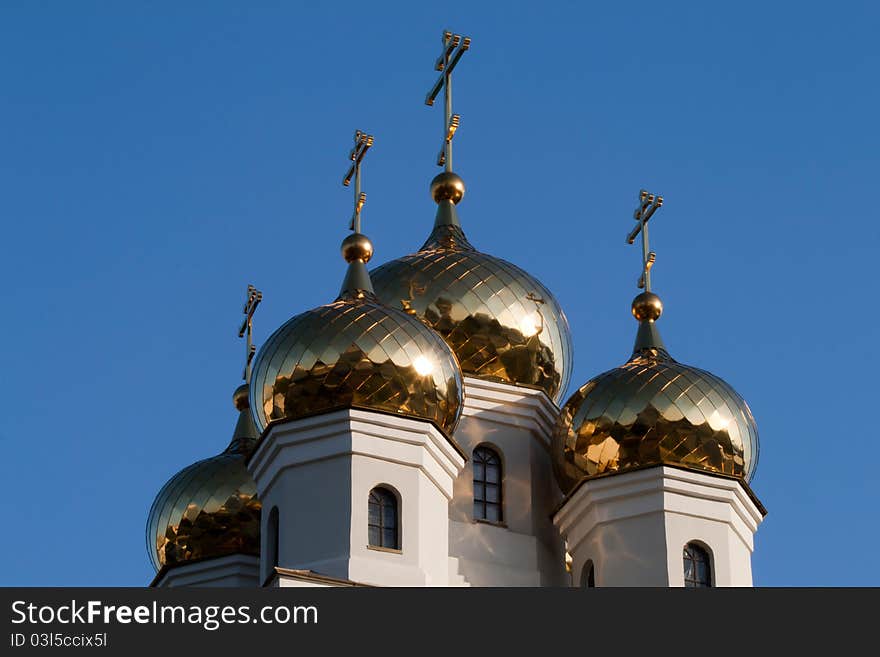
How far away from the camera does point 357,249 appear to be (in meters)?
23.7

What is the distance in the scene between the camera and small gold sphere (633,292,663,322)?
2489 centimetres

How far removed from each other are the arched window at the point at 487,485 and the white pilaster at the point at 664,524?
129cm

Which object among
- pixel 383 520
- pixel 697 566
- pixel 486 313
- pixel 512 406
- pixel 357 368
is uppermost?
pixel 486 313

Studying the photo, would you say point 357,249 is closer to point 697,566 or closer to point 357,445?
point 357,445

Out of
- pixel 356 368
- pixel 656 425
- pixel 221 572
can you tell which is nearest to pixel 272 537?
pixel 356 368

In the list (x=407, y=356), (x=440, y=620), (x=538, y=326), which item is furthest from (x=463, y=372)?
(x=440, y=620)

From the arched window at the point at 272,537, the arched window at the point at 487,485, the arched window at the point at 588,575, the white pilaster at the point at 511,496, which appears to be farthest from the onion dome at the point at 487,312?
the arched window at the point at 272,537

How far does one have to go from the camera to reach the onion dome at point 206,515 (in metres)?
24.6

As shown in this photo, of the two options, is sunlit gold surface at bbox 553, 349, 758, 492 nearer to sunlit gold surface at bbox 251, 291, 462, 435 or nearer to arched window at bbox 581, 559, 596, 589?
arched window at bbox 581, 559, 596, 589

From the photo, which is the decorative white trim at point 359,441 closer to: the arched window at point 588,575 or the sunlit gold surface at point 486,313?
the arched window at point 588,575

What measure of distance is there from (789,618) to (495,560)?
6200 millimetres

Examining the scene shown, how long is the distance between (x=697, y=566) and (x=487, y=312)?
142 inches

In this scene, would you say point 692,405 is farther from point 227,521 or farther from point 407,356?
point 227,521

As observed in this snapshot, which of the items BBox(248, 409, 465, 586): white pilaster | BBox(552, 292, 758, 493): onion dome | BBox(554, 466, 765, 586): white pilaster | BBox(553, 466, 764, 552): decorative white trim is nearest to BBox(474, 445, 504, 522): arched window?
BBox(552, 292, 758, 493): onion dome
